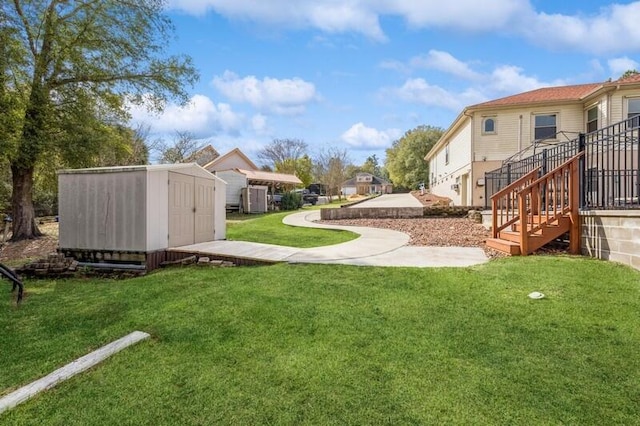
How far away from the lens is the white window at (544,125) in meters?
15.6

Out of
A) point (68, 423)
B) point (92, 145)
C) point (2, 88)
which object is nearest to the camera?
point (68, 423)

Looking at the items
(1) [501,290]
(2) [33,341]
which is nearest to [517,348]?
(1) [501,290]

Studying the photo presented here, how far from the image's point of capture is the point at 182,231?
8.17m

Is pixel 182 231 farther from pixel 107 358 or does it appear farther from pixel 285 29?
pixel 285 29

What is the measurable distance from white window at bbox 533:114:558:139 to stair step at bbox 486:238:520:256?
431 inches

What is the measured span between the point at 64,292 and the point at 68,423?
13.5 feet

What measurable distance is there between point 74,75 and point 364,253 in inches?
453

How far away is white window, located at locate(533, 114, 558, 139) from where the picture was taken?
A: 51.3 ft

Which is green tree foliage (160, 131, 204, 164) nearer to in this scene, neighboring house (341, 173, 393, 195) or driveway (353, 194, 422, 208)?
driveway (353, 194, 422, 208)

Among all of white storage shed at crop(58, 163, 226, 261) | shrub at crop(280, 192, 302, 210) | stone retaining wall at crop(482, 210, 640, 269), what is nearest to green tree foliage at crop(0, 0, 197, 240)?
white storage shed at crop(58, 163, 226, 261)

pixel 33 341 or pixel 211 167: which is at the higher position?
pixel 211 167

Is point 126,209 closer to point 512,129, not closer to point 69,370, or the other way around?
point 69,370

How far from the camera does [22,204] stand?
41.9ft

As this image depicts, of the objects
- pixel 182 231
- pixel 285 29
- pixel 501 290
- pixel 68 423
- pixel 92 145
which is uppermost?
pixel 285 29
